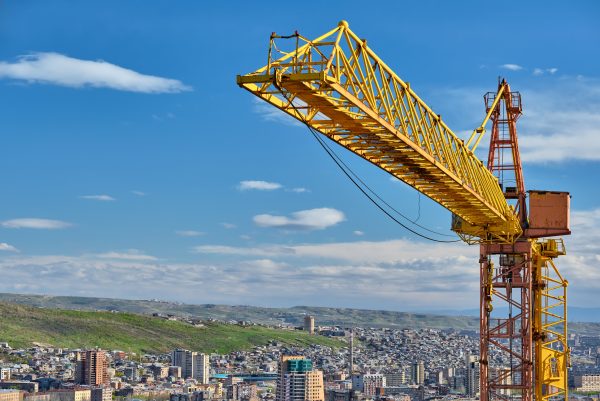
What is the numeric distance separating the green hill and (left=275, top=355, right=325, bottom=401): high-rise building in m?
61.7

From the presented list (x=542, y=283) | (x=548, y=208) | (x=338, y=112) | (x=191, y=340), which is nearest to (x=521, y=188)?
(x=548, y=208)

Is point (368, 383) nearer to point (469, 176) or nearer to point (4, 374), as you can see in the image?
point (4, 374)

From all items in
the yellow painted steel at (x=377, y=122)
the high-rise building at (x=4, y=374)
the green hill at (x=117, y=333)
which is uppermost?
the yellow painted steel at (x=377, y=122)

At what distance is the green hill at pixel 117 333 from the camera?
15825 centimetres

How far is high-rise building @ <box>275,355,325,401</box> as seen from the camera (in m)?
96.0

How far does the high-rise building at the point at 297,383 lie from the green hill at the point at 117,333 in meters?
61.7

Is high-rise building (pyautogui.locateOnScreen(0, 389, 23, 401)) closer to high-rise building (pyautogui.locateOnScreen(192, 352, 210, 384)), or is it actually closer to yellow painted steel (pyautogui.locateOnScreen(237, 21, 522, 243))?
high-rise building (pyautogui.locateOnScreen(192, 352, 210, 384))

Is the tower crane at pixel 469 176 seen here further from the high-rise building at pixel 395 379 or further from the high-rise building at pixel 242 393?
the high-rise building at pixel 395 379

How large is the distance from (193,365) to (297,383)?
43.2 metres

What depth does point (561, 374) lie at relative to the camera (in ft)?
113

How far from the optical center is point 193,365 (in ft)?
451

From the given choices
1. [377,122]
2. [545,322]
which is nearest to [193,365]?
[545,322]

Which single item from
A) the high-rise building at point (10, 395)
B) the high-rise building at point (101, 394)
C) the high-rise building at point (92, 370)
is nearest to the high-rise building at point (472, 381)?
the high-rise building at point (92, 370)

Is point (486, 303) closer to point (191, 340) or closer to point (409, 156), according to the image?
point (409, 156)
